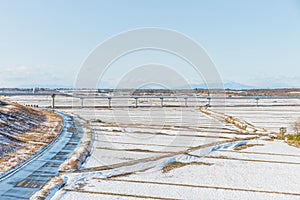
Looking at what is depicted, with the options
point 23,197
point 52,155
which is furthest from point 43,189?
point 52,155

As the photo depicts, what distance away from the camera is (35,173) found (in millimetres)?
A: 6121

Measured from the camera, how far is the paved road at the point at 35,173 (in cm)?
504

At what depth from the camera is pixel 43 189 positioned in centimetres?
511

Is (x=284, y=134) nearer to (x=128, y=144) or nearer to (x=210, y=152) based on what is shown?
(x=210, y=152)

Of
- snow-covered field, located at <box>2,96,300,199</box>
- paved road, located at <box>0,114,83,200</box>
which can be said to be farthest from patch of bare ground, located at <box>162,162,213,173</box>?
paved road, located at <box>0,114,83,200</box>

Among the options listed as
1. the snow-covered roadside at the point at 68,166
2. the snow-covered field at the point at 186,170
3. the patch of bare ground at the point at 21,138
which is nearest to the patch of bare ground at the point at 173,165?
the snow-covered field at the point at 186,170

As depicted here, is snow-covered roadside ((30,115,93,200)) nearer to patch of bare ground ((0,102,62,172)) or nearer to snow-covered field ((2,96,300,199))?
snow-covered field ((2,96,300,199))

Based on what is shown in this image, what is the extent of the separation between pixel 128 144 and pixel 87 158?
92.6 inches

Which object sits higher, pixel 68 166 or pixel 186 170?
pixel 68 166

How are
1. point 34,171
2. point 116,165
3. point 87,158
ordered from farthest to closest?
point 87,158, point 116,165, point 34,171

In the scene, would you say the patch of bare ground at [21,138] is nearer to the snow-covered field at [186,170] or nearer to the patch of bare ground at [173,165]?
the snow-covered field at [186,170]

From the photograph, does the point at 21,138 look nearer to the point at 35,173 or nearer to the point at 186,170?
the point at 35,173

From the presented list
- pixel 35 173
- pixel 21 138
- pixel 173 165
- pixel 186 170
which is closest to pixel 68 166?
pixel 35 173

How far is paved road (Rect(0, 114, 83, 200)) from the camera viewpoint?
5.04m
